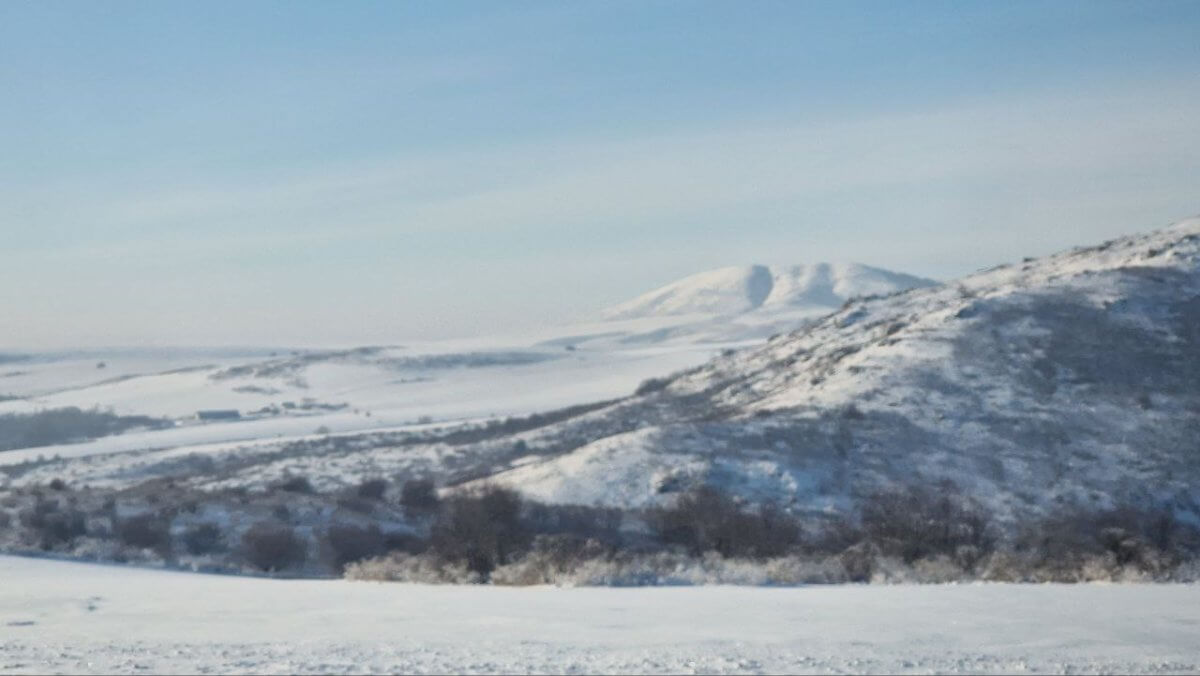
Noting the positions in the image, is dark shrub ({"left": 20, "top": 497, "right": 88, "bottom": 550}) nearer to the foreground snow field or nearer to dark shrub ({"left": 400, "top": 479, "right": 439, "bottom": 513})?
dark shrub ({"left": 400, "top": 479, "right": 439, "bottom": 513})

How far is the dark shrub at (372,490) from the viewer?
3931 cm

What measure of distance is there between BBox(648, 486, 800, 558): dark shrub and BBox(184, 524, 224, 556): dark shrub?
10.1 m

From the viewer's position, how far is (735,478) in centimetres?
3791

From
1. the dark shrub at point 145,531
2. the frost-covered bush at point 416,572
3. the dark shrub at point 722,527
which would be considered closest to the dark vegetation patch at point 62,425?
the dark shrub at point 145,531

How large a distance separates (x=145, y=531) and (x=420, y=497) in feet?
26.6

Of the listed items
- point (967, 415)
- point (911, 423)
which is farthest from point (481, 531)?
point (967, 415)

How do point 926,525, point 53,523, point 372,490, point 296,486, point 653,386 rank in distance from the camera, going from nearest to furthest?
1. point 926,525
2. point 53,523
3. point 372,490
4. point 296,486
5. point 653,386

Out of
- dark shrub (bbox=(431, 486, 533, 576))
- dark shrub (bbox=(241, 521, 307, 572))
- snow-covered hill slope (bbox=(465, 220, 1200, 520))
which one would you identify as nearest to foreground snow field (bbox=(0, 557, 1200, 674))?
dark shrub (bbox=(431, 486, 533, 576))

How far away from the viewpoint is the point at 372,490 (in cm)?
4112

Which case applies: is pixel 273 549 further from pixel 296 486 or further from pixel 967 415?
pixel 967 415

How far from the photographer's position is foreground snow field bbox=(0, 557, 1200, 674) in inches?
400

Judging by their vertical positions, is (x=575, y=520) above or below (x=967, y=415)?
below

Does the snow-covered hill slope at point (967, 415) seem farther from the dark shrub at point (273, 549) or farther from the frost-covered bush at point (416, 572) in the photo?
the frost-covered bush at point (416, 572)

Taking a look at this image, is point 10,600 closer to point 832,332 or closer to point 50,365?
point 832,332
